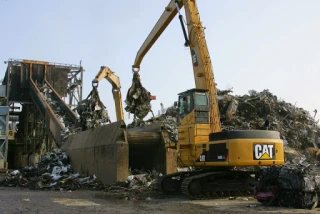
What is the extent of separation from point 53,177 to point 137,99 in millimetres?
4794

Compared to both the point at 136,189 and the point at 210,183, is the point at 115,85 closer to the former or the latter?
the point at 136,189

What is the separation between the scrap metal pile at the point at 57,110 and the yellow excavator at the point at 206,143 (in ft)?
40.2

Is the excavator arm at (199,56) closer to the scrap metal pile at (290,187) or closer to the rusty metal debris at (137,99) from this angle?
the scrap metal pile at (290,187)

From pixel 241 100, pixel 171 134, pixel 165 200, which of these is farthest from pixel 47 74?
pixel 165 200

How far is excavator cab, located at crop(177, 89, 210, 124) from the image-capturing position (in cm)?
1180

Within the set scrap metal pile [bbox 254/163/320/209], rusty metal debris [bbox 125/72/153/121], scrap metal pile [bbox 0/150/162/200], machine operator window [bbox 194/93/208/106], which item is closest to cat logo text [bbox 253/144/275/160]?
scrap metal pile [bbox 254/163/320/209]

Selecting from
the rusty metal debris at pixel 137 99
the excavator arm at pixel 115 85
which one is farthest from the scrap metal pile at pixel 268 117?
the rusty metal debris at pixel 137 99

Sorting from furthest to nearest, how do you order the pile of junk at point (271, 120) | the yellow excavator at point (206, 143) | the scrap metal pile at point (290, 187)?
the pile of junk at point (271, 120) < the yellow excavator at point (206, 143) < the scrap metal pile at point (290, 187)

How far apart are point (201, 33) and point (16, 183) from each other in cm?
985

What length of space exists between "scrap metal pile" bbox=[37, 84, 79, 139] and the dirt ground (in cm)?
1243

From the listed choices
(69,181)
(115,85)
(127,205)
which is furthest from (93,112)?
(127,205)

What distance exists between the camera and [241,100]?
22.8 meters

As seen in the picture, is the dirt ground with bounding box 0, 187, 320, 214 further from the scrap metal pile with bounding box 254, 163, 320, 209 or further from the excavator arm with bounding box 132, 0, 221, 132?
the excavator arm with bounding box 132, 0, 221, 132

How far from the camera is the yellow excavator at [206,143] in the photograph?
1061cm
